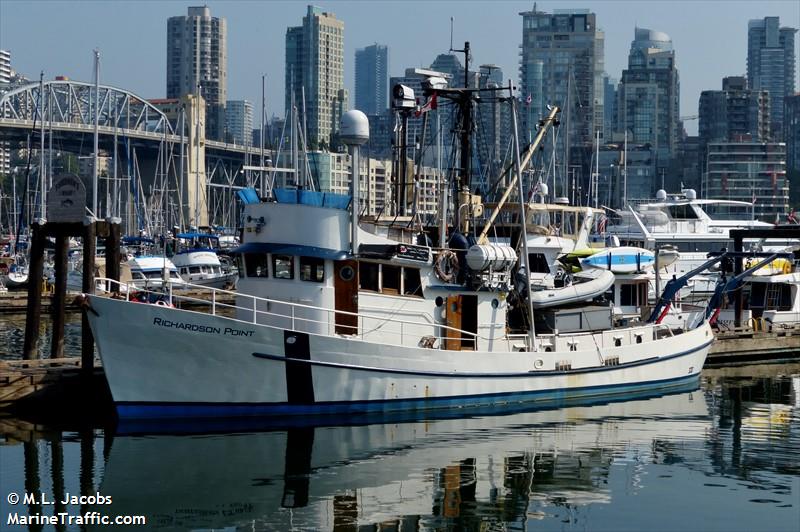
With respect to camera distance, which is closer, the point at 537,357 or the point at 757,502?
the point at 757,502

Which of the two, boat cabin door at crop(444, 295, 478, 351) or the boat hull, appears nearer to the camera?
the boat hull

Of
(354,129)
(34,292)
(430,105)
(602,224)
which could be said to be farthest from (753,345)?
(602,224)

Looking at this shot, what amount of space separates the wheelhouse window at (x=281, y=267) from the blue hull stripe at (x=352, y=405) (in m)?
2.92

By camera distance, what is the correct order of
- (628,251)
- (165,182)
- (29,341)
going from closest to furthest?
(29,341) < (628,251) < (165,182)

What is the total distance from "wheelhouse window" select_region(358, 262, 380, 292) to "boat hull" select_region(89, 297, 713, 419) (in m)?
1.63

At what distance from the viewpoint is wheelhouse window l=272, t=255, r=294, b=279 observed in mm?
28031

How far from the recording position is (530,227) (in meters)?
44.6

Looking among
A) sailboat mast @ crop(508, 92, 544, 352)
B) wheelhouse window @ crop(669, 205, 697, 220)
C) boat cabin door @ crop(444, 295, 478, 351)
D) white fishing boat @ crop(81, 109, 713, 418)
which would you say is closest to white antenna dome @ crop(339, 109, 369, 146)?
white fishing boat @ crop(81, 109, 713, 418)

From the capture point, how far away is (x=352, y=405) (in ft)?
90.9

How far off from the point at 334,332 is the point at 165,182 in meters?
73.7

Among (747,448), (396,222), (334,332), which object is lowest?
(747,448)

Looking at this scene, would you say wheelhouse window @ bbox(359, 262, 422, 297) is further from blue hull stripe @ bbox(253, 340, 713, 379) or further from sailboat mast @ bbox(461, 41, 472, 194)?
sailboat mast @ bbox(461, 41, 472, 194)

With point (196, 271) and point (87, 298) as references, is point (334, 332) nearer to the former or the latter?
point (87, 298)

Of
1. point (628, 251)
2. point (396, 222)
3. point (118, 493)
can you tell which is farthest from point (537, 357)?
point (628, 251)
